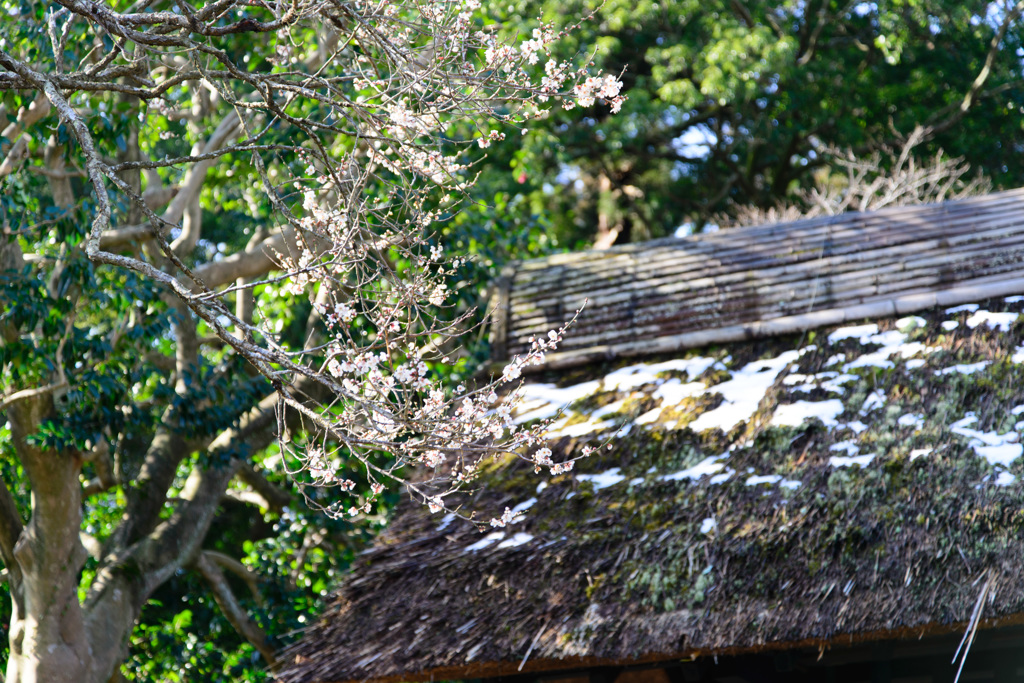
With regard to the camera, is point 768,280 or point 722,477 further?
point 768,280

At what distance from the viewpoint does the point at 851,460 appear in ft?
13.5

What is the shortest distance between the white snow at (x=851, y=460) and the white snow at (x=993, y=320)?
118 centimetres

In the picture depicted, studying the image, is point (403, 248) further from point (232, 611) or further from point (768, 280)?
point (232, 611)

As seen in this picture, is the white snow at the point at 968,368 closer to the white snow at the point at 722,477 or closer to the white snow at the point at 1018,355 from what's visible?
the white snow at the point at 1018,355

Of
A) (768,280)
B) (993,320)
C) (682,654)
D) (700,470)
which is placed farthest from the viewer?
(768,280)

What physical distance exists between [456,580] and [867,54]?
35.4ft

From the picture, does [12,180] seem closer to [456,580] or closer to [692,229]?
[456,580]

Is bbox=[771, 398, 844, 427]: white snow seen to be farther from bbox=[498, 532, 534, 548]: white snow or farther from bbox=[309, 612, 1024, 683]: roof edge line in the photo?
bbox=[498, 532, 534, 548]: white snow

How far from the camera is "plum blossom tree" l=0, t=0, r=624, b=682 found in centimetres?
348

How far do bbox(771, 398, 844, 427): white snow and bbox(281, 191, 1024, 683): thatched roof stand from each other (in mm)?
14

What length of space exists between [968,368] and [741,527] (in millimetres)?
1505

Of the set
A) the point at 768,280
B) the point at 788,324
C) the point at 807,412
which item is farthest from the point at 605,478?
the point at 768,280

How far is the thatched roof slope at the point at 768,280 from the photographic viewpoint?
5195mm

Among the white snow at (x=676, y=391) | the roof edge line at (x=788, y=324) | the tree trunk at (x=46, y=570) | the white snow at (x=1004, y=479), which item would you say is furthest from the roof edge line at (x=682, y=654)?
the tree trunk at (x=46, y=570)
